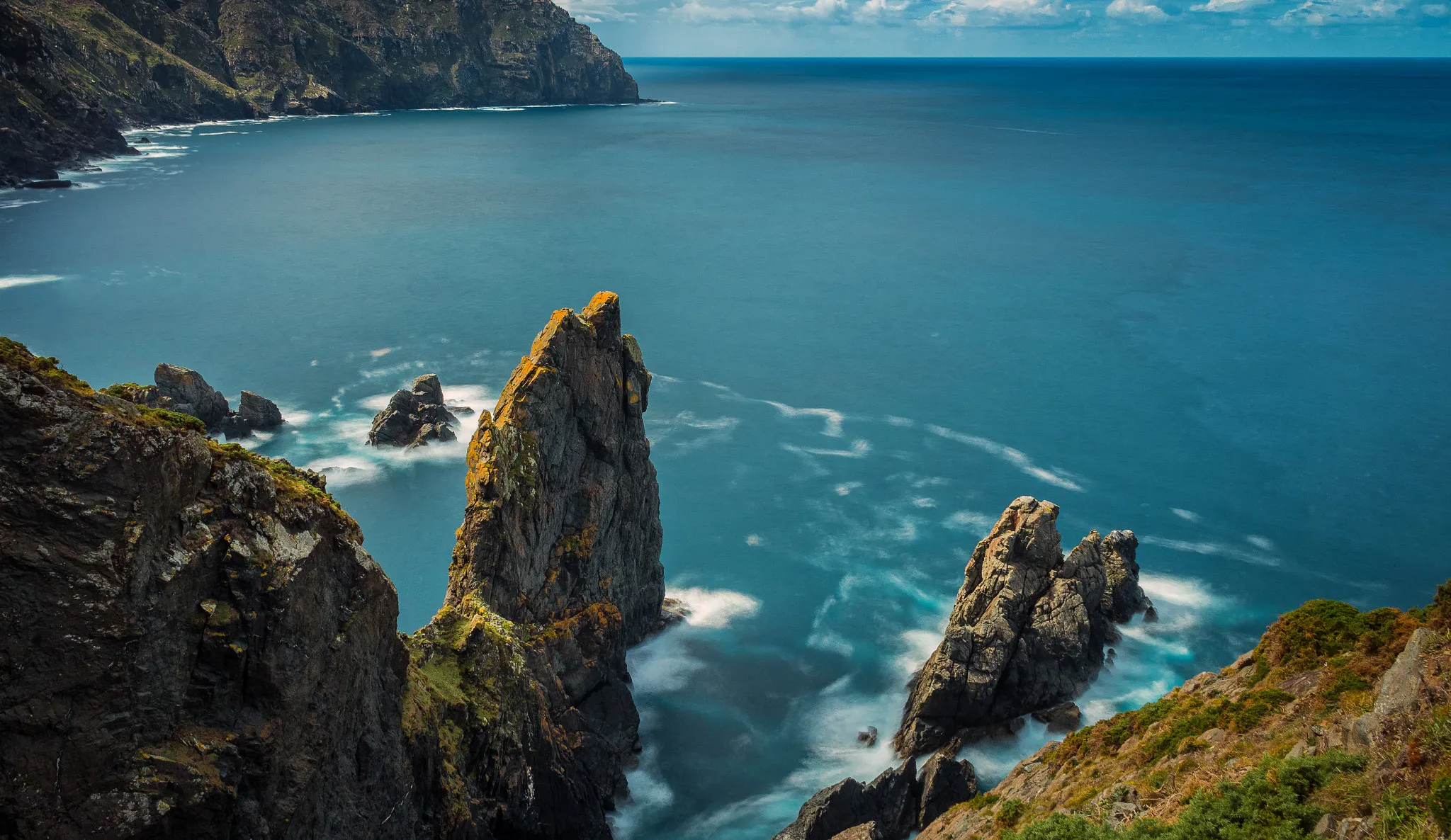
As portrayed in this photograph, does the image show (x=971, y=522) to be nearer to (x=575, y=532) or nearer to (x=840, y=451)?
(x=840, y=451)

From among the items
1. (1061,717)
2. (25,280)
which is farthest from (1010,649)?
(25,280)

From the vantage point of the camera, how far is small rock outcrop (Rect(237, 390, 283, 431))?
7881 cm

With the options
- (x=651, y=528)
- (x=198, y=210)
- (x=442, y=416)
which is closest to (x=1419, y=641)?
(x=651, y=528)

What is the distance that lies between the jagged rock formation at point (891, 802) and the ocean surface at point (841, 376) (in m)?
3.73

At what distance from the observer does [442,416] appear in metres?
80.8

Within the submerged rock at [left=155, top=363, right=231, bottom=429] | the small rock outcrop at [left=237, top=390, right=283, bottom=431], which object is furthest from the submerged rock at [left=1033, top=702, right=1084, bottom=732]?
the small rock outcrop at [left=237, top=390, right=283, bottom=431]

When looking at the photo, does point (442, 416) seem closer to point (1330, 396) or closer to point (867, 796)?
point (867, 796)

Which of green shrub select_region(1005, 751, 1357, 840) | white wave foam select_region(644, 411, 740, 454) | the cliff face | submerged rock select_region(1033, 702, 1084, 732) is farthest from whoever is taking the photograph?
white wave foam select_region(644, 411, 740, 454)

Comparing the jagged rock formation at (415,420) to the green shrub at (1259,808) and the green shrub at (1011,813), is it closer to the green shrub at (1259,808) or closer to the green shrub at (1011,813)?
the green shrub at (1011,813)

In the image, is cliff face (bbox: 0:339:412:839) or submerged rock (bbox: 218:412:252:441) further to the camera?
submerged rock (bbox: 218:412:252:441)

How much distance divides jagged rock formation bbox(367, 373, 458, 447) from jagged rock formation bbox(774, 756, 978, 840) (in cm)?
4896

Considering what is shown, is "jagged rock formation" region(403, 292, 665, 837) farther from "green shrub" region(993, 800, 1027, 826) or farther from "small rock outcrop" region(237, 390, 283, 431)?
"small rock outcrop" region(237, 390, 283, 431)

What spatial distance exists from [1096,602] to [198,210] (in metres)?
151

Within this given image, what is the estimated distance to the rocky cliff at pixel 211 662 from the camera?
656 inches
